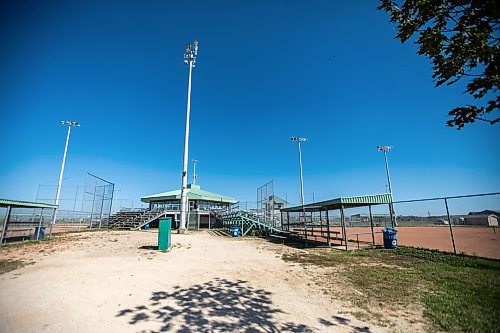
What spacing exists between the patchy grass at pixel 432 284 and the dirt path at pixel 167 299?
103cm

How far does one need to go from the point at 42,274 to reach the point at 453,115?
419 inches

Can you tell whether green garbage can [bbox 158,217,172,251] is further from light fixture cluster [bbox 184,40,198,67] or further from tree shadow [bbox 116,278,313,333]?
light fixture cluster [bbox 184,40,198,67]

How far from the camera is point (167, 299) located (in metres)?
5.00

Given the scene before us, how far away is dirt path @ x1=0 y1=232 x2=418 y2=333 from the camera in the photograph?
12.6 feet

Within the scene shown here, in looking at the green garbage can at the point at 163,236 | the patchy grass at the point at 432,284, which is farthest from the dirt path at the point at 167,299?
the green garbage can at the point at 163,236

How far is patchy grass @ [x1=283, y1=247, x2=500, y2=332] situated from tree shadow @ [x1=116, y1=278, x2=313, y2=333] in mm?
2074

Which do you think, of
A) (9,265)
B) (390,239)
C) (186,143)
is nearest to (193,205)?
(186,143)

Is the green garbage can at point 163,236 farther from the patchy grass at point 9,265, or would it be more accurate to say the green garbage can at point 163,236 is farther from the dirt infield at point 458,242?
the dirt infield at point 458,242

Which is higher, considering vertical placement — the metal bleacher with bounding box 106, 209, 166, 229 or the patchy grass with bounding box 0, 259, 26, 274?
the metal bleacher with bounding box 106, 209, 166, 229

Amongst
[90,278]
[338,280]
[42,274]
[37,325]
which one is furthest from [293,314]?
[42,274]

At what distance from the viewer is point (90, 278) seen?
6.54 meters

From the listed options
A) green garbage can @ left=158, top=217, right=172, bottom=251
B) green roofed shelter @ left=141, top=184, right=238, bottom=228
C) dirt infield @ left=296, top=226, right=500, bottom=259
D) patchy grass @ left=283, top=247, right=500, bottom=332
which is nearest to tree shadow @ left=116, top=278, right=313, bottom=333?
patchy grass @ left=283, top=247, right=500, bottom=332

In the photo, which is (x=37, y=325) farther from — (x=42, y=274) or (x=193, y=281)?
(x=42, y=274)

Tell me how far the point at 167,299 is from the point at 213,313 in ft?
4.32
